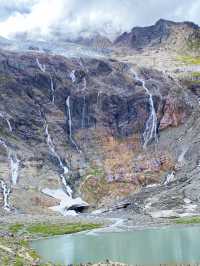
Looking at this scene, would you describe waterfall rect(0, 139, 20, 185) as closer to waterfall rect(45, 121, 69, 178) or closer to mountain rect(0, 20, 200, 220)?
mountain rect(0, 20, 200, 220)

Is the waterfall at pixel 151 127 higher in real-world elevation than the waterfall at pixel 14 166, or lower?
higher

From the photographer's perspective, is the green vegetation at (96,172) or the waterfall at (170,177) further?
the green vegetation at (96,172)

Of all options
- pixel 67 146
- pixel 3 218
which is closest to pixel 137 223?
pixel 3 218

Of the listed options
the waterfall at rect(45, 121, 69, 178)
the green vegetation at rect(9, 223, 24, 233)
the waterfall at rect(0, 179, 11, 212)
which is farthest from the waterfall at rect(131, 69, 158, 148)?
the green vegetation at rect(9, 223, 24, 233)

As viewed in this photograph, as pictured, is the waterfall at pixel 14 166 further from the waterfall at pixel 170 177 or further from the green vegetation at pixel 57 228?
the waterfall at pixel 170 177

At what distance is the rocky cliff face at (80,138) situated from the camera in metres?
155

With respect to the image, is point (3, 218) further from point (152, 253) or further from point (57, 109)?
point (57, 109)

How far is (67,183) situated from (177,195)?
34946 mm

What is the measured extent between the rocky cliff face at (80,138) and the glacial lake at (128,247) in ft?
137

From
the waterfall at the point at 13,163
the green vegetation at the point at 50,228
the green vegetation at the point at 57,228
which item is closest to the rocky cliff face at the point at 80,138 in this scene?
the waterfall at the point at 13,163

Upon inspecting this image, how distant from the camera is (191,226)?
108125mm

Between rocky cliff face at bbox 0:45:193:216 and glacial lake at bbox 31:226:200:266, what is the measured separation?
137 feet

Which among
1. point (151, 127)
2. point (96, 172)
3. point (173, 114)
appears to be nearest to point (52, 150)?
point (96, 172)

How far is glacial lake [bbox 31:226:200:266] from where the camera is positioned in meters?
69.0
